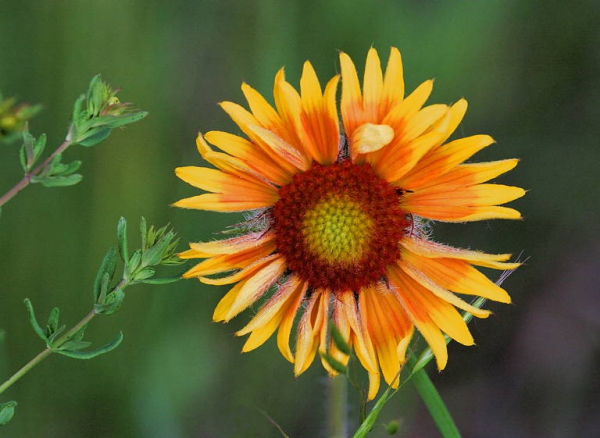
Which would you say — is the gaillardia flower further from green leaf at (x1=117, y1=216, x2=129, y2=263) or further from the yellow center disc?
green leaf at (x1=117, y1=216, x2=129, y2=263)

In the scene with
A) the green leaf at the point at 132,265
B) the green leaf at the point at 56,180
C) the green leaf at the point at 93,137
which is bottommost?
the green leaf at the point at 132,265

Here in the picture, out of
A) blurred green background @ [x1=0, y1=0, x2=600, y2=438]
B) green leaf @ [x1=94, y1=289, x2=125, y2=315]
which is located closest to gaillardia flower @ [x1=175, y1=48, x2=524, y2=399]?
green leaf @ [x1=94, y1=289, x2=125, y2=315]

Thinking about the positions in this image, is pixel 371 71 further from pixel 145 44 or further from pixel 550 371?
pixel 550 371

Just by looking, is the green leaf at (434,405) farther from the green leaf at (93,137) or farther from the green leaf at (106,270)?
the green leaf at (93,137)

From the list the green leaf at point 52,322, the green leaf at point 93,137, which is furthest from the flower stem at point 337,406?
the green leaf at point 93,137

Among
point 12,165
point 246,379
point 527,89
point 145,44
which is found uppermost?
point 145,44

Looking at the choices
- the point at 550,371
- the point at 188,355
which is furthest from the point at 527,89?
the point at 188,355

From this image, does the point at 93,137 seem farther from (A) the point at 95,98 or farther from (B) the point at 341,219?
(B) the point at 341,219
